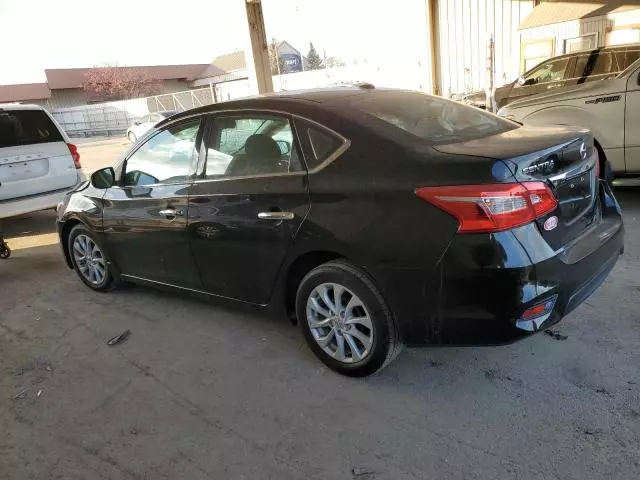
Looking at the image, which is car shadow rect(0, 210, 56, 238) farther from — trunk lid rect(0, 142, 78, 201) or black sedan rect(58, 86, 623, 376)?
black sedan rect(58, 86, 623, 376)

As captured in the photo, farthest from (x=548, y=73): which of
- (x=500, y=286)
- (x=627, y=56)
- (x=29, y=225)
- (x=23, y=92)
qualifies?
(x=23, y=92)

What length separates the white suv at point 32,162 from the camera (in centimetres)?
713

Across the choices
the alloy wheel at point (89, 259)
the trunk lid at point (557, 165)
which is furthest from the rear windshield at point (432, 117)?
the alloy wheel at point (89, 259)

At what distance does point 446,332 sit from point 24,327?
3.61m

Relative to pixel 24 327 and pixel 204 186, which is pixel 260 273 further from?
pixel 24 327

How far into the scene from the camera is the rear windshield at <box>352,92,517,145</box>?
3041mm

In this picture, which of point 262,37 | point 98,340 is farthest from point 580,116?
point 262,37

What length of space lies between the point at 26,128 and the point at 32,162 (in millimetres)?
563

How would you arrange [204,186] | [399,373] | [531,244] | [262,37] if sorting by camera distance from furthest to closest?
[262,37], [204,186], [399,373], [531,244]

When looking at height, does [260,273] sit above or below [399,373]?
above

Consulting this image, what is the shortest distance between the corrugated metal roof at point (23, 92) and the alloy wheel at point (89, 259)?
51.1 m

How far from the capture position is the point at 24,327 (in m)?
4.47

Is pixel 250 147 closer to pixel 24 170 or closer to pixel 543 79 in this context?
pixel 24 170

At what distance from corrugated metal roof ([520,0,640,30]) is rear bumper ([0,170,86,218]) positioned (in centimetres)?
1511
